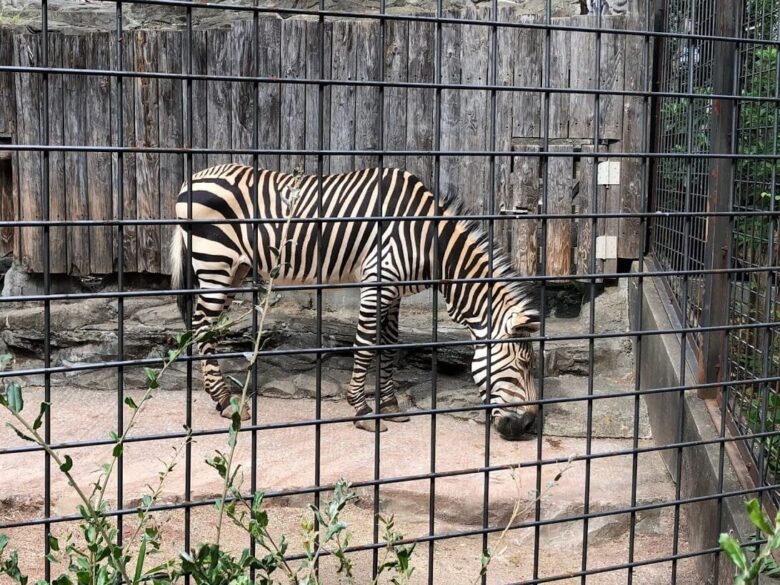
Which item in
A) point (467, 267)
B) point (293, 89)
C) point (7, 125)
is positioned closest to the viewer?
point (467, 267)

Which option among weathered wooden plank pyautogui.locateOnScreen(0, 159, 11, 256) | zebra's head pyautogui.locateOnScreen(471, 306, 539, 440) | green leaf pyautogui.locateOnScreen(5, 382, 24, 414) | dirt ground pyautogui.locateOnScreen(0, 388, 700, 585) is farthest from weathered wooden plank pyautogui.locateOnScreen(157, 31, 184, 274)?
green leaf pyautogui.locateOnScreen(5, 382, 24, 414)

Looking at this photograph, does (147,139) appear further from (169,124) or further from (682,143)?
(682,143)

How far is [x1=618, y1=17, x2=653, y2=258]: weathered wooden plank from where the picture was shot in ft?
A: 21.9

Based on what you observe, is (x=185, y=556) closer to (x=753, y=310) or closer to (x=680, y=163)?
(x=753, y=310)

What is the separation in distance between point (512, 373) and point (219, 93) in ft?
10.3

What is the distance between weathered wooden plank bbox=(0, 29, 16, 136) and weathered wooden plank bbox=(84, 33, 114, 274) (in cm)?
61

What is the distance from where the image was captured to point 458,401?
6.58 m

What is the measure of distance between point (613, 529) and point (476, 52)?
12.1 ft

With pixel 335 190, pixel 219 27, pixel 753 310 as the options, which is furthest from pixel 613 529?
pixel 219 27

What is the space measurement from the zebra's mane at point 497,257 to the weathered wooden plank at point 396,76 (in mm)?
774

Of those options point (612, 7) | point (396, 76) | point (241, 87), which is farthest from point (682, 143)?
point (241, 87)

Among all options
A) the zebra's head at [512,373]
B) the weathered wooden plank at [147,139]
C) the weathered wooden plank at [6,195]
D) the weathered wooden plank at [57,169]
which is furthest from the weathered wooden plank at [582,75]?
the weathered wooden plank at [6,195]

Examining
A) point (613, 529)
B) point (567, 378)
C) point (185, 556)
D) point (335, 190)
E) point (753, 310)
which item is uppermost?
point (335, 190)

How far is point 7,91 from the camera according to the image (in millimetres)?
7141
